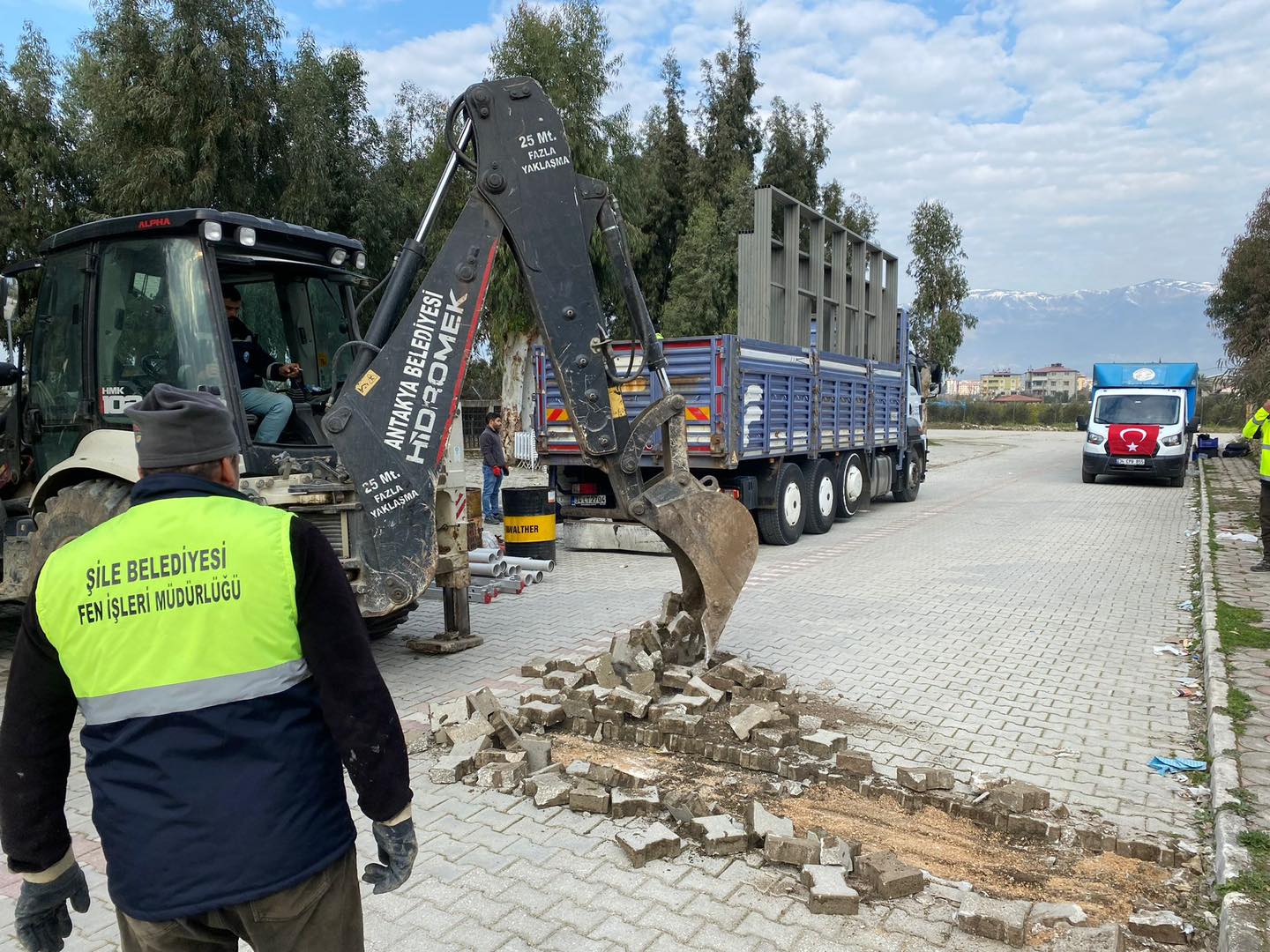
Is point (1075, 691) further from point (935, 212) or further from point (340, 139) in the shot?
point (935, 212)

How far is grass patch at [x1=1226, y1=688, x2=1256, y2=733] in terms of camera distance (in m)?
5.18

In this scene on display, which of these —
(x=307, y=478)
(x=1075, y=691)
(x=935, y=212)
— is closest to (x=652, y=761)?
(x=307, y=478)

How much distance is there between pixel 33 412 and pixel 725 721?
5.05 meters

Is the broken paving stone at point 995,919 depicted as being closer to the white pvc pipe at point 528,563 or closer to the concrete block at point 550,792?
the concrete block at point 550,792

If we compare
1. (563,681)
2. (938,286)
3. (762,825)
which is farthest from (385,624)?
(938,286)

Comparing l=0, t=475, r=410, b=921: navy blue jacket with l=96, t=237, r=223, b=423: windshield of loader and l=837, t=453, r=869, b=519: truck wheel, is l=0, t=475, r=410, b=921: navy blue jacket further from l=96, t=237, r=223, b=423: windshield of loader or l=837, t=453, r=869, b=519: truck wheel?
l=837, t=453, r=869, b=519: truck wheel

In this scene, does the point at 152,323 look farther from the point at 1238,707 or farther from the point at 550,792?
the point at 1238,707

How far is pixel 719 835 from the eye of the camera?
386cm

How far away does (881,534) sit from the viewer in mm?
13531

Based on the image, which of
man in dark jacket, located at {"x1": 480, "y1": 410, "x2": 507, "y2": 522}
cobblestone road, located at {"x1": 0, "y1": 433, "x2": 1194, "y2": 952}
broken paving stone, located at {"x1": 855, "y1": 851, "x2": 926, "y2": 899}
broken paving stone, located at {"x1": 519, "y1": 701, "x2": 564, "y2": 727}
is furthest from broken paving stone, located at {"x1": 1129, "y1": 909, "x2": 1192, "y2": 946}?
man in dark jacket, located at {"x1": 480, "y1": 410, "x2": 507, "y2": 522}

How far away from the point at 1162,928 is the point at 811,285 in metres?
11.9

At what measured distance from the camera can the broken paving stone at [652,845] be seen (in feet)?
12.4

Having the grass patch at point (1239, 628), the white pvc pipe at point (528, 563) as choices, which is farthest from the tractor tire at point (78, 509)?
the grass patch at point (1239, 628)

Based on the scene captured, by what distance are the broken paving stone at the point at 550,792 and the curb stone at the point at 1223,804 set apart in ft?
8.80
